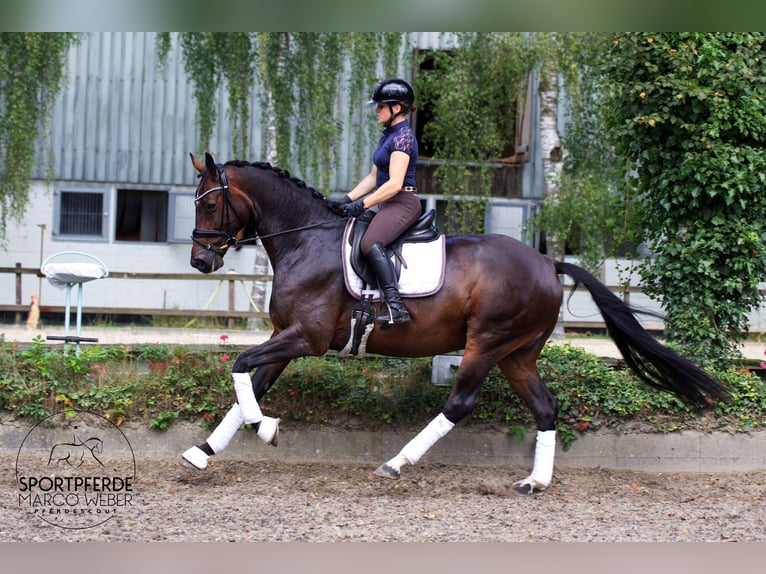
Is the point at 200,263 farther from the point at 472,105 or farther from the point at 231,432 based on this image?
the point at 472,105

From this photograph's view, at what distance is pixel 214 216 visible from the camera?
243 inches

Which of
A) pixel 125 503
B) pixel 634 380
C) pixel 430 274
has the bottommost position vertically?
pixel 125 503

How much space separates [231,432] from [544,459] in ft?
7.65

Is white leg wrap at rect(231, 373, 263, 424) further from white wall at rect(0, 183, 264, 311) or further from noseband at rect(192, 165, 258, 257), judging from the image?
white wall at rect(0, 183, 264, 311)

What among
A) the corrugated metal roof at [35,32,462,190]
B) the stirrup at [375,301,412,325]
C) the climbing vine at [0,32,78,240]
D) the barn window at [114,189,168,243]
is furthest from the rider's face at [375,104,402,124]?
the barn window at [114,189,168,243]

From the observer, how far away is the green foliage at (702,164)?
747cm

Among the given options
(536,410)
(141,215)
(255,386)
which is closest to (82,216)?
(141,215)

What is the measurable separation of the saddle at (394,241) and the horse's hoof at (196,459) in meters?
1.72

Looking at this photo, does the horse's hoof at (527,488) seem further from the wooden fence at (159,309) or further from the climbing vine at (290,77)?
the climbing vine at (290,77)

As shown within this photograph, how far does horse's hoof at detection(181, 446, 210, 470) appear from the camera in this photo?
600cm

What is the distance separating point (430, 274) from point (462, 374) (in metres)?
0.78

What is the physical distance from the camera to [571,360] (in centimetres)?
775

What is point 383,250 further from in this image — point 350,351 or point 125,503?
point 125,503
